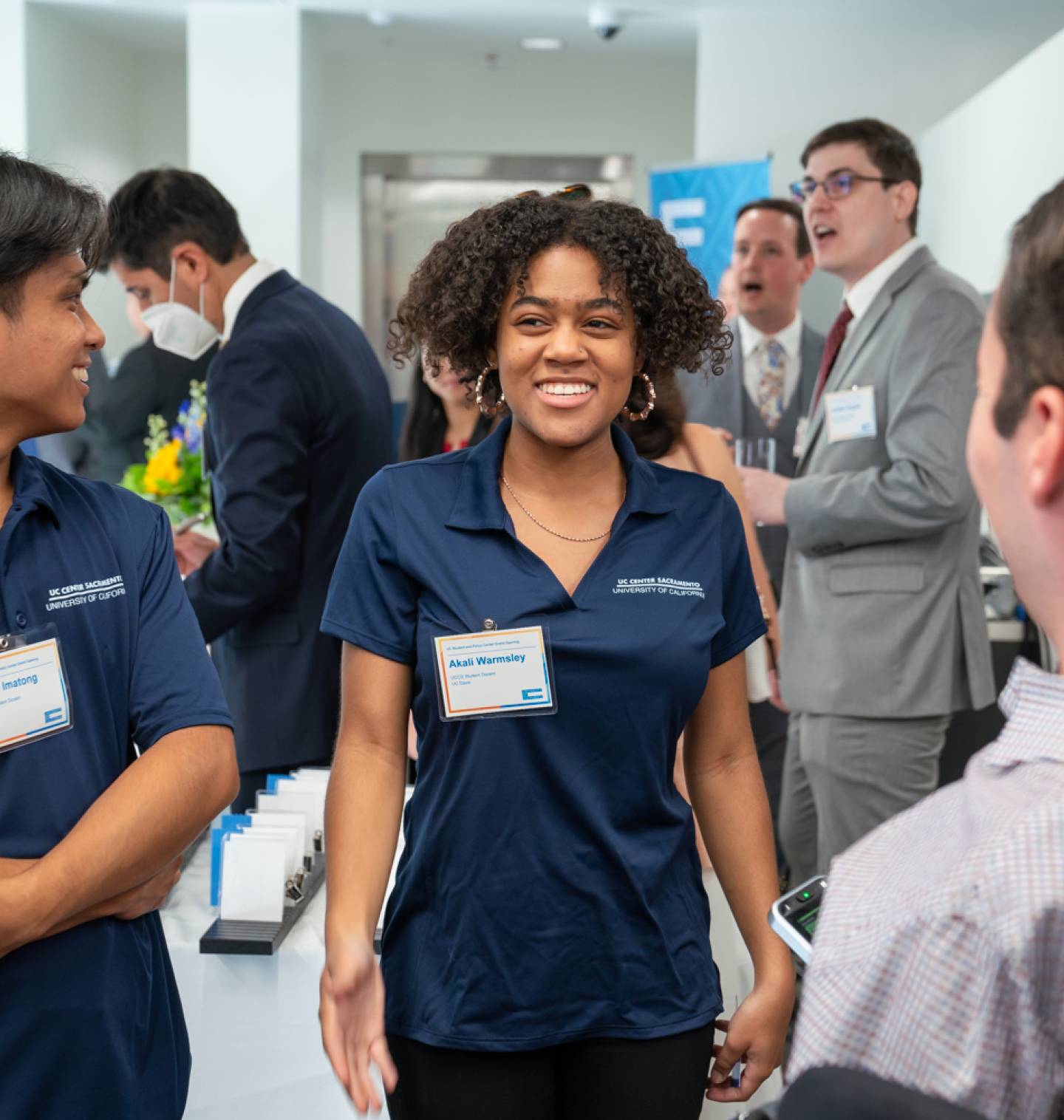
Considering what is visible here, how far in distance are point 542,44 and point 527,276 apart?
720cm

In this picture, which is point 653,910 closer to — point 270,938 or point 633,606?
point 633,606

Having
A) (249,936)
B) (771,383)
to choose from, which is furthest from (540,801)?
(771,383)

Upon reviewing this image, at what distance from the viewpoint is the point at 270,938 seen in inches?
73.0

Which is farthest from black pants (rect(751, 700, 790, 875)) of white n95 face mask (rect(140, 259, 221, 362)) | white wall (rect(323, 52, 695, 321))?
white wall (rect(323, 52, 695, 321))

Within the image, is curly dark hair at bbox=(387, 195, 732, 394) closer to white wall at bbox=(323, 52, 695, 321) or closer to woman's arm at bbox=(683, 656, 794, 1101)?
woman's arm at bbox=(683, 656, 794, 1101)

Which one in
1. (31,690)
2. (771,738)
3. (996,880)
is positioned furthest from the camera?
(771,738)

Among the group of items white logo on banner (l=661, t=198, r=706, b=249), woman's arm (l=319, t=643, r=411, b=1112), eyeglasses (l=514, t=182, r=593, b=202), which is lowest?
woman's arm (l=319, t=643, r=411, b=1112)

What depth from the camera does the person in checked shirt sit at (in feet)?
2.17

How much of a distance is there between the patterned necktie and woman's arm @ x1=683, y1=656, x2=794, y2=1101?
8.77 ft

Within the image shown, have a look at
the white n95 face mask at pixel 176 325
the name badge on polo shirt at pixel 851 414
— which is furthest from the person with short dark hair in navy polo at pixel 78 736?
the name badge on polo shirt at pixel 851 414

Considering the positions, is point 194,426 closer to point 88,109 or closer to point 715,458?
point 715,458

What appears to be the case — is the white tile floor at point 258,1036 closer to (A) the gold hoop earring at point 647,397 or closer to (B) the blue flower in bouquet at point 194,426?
(A) the gold hoop earring at point 647,397

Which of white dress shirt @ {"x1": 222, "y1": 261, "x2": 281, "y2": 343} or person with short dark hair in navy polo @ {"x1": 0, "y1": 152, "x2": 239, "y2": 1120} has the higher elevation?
white dress shirt @ {"x1": 222, "y1": 261, "x2": 281, "y2": 343}

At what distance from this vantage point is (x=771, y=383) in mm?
4207
